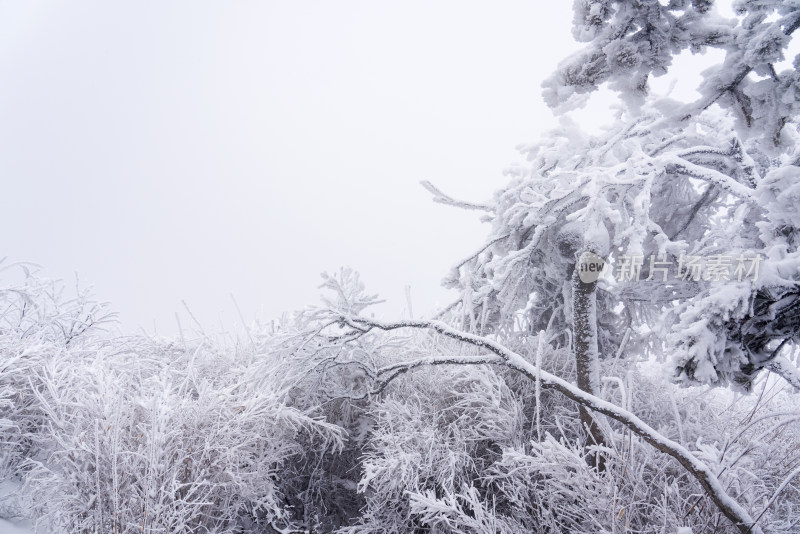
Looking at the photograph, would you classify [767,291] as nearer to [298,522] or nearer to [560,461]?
[560,461]

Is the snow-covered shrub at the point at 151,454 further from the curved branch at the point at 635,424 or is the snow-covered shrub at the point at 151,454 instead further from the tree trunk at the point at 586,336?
the tree trunk at the point at 586,336

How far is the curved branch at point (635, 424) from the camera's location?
245 cm

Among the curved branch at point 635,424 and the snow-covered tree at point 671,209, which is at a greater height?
the snow-covered tree at point 671,209

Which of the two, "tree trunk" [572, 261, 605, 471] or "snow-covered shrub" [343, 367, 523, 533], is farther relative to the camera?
"tree trunk" [572, 261, 605, 471]

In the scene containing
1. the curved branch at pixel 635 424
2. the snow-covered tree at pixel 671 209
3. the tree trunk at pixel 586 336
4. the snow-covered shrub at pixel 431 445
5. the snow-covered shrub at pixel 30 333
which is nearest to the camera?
the curved branch at pixel 635 424

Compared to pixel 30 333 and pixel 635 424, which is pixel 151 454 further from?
pixel 30 333

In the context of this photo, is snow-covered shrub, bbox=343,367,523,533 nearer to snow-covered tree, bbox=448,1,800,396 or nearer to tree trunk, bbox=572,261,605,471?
tree trunk, bbox=572,261,605,471

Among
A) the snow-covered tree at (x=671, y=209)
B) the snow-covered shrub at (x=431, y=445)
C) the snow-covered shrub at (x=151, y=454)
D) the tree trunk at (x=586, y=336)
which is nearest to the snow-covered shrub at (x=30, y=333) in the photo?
the snow-covered shrub at (x=151, y=454)

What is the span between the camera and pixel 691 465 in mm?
2564

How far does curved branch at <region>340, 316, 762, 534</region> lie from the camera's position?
2453 millimetres

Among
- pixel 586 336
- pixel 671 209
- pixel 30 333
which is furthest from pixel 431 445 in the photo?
pixel 30 333

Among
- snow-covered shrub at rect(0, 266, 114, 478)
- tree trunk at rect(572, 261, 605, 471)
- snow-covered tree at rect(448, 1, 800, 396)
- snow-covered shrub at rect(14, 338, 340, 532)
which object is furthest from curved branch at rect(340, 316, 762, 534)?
snow-covered shrub at rect(0, 266, 114, 478)

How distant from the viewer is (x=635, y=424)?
292cm

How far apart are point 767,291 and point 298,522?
4.51 m
